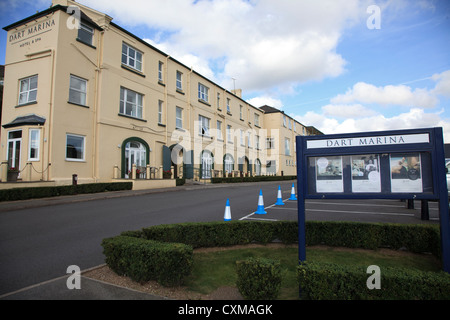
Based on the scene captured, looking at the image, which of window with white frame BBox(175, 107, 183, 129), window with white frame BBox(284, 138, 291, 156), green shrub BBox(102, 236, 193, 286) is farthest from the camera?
window with white frame BBox(284, 138, 291, 156)

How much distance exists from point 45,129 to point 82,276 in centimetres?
1392

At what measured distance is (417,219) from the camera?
8.45m

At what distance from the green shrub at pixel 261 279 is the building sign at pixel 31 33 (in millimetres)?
18183

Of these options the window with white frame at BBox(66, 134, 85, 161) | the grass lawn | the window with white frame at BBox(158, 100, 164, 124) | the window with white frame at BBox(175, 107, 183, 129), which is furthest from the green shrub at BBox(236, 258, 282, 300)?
the window with white frame at BBox(175, 107, 183, 129)

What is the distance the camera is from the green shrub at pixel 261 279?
283 cm

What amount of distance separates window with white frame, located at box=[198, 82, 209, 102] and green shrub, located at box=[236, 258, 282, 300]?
2626 cm

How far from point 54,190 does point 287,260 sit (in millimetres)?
12666

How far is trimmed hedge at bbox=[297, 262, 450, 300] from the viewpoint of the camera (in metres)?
2.69

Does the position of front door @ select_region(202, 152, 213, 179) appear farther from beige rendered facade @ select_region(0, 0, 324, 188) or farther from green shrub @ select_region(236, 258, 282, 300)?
green shrub @ select_region(236, 258, 282, 300)

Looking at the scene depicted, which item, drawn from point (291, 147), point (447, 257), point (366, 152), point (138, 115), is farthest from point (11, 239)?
point (291, 147)

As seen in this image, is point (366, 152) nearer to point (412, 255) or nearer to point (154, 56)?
point (412, 255)

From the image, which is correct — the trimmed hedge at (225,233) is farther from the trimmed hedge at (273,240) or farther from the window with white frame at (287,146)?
the window with white frame at (287,146)

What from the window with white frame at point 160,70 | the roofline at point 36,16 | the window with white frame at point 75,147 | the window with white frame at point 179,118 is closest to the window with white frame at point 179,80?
the window with white frame at point 179,118

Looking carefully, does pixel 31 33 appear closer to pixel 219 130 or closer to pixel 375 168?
pixel 219 130
